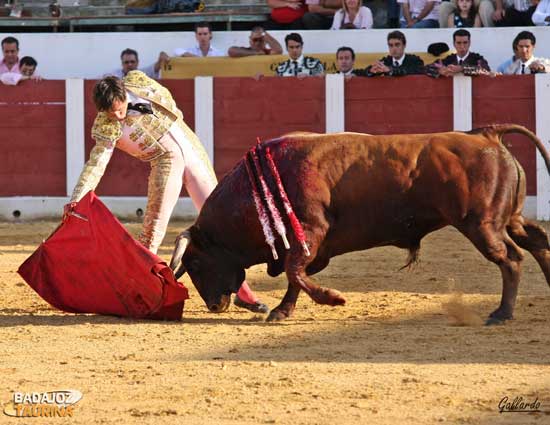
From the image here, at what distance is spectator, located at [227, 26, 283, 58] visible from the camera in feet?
36.5

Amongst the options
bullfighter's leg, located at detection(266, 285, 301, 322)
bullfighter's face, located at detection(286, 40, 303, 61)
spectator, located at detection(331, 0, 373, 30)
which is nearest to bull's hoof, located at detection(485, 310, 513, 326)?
bullfighter's leg, located at detection(266, 285, 301, 322)

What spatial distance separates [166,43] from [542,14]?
135 inches

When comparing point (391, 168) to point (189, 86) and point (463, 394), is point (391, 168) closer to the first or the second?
point (463, 394)

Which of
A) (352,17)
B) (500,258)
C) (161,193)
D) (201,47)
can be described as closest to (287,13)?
(352,17)

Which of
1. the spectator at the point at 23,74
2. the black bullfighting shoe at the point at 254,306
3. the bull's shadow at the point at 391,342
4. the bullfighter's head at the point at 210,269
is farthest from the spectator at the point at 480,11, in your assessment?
the bullfighter's head at the point at 210,269

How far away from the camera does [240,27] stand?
12.4 metres

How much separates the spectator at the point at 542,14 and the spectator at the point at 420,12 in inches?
35.7

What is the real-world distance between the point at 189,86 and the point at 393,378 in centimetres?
684

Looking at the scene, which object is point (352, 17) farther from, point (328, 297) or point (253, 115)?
point (328, 297)

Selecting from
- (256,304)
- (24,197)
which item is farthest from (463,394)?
(24,197)

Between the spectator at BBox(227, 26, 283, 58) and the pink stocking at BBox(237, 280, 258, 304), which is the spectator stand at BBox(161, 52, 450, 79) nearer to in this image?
the spectator at BBox(227, 26, 283, 58)

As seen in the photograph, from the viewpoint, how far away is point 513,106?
10352 millimetres

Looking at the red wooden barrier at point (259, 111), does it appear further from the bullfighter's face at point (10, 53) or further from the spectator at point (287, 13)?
the bullfighter's face at point (10, 53)

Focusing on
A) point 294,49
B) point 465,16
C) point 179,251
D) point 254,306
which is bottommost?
point 254,306
